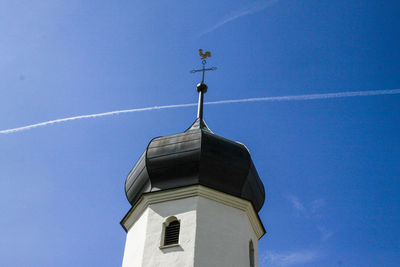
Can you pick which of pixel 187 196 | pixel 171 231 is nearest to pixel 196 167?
pixel 187 196

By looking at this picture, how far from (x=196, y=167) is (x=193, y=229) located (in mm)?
1818

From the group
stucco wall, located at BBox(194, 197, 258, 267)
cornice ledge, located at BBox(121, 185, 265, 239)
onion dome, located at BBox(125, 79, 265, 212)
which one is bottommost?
stucco wall, located at BBox(194, 197, 258, 267)

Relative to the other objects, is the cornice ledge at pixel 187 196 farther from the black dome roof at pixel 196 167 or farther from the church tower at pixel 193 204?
the black dome roof at pixel 196 167

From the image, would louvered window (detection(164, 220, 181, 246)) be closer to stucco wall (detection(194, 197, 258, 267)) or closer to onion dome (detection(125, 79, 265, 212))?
stucco wall (detection(194, 197, 258, 267))

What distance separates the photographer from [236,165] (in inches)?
595

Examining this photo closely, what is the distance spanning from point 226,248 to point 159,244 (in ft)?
4.97

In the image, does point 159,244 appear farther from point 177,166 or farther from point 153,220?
point 177,166

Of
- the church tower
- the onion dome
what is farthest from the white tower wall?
the onion dome

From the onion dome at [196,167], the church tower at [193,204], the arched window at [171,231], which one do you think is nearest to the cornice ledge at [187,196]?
the church tower at [193,204]

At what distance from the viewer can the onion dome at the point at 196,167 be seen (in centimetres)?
1466

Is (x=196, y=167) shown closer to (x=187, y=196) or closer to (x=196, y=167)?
(x=196, y=167)

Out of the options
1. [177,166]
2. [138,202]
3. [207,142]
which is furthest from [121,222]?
[207,142]

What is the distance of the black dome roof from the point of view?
48.1 ft

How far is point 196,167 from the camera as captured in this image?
48.2 ft
